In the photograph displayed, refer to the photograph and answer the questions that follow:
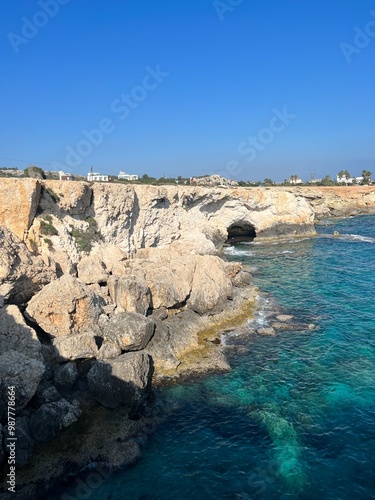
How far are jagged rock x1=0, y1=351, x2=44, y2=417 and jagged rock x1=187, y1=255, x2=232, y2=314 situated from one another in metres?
14.1

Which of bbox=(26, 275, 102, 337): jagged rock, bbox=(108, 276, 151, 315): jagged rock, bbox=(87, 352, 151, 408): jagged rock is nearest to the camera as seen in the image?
bbox=(87, 352, 151, 408): jagged rock

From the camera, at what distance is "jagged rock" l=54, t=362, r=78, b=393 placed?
18344mm

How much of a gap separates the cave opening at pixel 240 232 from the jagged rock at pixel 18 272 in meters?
45.2

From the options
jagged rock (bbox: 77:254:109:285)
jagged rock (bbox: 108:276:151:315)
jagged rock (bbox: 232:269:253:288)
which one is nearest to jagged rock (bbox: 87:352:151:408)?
jagged rock (bbox: 108:276:151:315)

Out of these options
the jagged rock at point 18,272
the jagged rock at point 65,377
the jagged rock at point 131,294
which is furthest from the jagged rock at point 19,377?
the jagged rock at point 131,294

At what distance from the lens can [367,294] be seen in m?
33.1

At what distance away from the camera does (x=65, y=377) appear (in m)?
18.4

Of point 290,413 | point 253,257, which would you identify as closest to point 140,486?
point 290,413

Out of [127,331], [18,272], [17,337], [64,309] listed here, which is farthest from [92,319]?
[18,272]

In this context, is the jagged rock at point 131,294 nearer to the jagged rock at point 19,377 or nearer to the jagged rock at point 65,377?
the jagged rock at point 65,377

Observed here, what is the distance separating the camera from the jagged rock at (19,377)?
15906mm

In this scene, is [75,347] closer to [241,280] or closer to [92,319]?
[92,319]

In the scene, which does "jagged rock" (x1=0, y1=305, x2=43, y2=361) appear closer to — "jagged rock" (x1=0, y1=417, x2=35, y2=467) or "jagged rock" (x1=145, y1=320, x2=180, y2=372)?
"jagged rock" (x1=0, y1=417, x2=35, y2=467)

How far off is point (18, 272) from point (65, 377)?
792 cm
